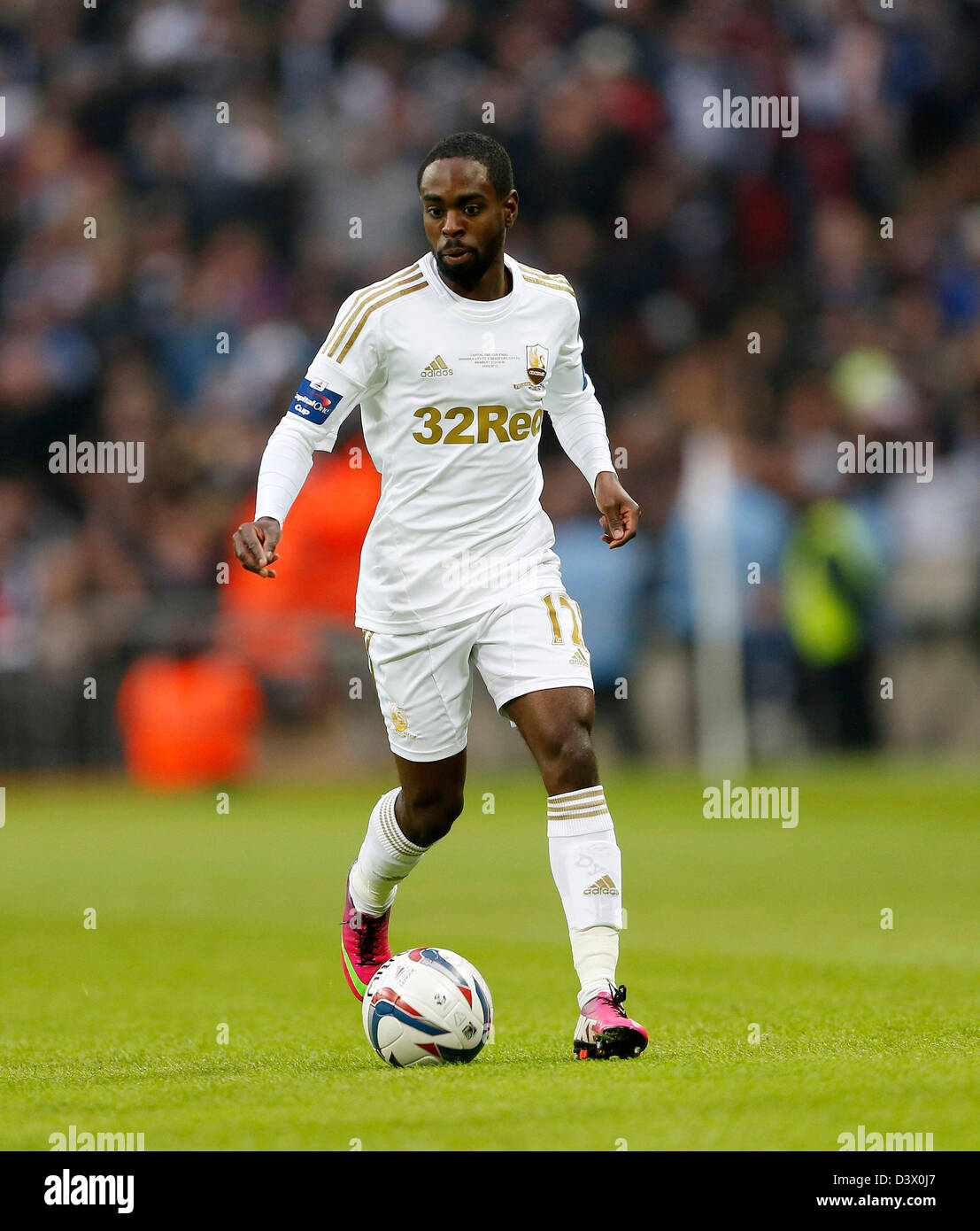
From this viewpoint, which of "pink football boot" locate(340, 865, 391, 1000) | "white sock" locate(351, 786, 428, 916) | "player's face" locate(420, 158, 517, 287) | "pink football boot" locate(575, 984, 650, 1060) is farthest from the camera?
"pink football boot" locate(340, 865, 391, 1000)

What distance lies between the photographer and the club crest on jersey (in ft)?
20.2

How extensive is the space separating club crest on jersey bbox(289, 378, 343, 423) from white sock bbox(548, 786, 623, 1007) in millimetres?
1301

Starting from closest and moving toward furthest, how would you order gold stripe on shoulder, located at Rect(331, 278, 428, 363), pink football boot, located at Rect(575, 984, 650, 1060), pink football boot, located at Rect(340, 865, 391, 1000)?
pink football boot, located at Rect(575, 984, 650, 1060) < gold stripe on shoulder, located at Rect(331, 278, 428, 363) < pink football boot, located at Rect(340, 865, 391, 1000)

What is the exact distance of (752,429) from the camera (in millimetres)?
17000

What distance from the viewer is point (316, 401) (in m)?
6.18

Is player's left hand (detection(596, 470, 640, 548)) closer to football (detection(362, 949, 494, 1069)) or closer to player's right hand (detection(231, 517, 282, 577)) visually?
player's right hand (detection(231, 517, 282, 577))

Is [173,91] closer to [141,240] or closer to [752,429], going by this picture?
[141,240]

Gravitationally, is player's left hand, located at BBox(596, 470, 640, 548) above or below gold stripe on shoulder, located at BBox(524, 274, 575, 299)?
below

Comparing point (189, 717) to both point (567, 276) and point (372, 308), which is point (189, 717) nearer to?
point (567, 276)

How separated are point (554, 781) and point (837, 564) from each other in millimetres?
10092

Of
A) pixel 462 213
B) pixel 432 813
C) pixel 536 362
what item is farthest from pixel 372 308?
pixel 432 813

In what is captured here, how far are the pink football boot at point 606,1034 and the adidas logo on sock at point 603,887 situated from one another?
30 cm

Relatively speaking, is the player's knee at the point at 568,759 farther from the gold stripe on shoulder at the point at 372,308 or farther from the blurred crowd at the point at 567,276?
the blurred crowd at the point at 567,276

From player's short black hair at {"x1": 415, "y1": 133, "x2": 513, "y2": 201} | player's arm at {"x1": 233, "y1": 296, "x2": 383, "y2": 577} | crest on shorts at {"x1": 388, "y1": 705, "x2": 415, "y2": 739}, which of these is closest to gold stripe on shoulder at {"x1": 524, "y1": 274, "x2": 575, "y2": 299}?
player's short black hair at {"x1": 415, "y1": 133, "x2": 513, "y2": 201}
